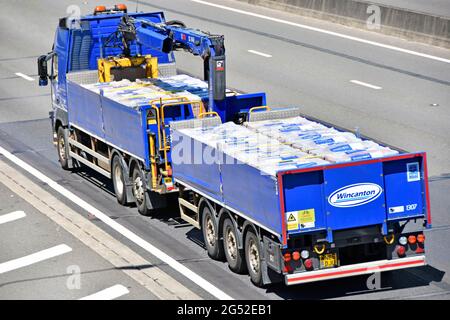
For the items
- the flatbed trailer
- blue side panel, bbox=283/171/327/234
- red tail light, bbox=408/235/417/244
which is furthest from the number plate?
red tail light, bbox=408/235/417/244

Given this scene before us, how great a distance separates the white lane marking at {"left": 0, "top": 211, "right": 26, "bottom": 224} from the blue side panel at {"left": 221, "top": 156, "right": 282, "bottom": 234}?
5742 millimetres

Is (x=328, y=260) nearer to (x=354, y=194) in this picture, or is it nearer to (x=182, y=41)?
(x=354, y=194)

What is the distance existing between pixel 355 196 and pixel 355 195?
2cm

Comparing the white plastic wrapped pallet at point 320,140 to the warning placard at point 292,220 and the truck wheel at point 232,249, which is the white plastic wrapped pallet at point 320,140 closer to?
the warning placard at point 292,220

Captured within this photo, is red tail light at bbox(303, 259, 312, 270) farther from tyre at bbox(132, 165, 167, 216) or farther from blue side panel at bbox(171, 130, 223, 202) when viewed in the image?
tyre at bbox(132, 165, 167, 216)

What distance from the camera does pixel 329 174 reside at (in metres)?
17.0

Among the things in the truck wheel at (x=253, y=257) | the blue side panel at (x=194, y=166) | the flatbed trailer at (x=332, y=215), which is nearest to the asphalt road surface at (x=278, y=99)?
the truck wheel at (x=253, y=257)

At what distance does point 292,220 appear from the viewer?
55.4ft

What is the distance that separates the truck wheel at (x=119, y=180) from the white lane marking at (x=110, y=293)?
4988mm

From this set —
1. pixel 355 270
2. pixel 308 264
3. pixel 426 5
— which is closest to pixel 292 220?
pixel 308 264

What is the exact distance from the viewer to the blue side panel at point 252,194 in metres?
17.0

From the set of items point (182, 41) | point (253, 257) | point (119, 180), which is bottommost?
point (119, 180)

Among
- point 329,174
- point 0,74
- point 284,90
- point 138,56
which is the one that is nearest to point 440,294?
point 329,174
